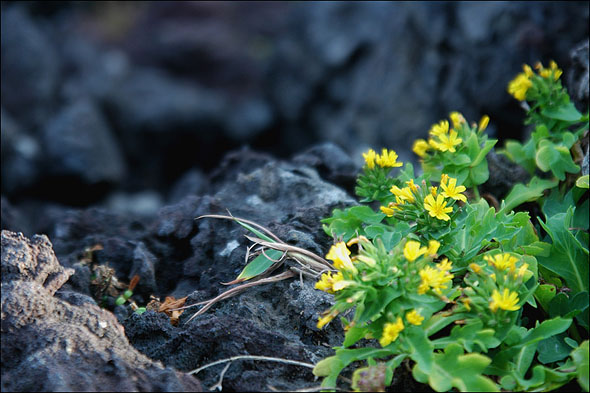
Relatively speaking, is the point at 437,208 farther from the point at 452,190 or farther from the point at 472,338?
the point at 472,338

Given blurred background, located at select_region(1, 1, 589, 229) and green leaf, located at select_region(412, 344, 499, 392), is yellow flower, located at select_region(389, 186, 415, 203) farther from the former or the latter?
blurred background, located at select_region(1, 1, 589, 229)

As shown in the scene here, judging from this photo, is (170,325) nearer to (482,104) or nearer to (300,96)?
A: (482,104)

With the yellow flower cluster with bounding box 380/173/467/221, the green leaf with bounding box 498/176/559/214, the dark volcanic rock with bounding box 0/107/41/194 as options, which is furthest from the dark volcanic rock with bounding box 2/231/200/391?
the dark volcanic rock with bounding box 0/107/41/194

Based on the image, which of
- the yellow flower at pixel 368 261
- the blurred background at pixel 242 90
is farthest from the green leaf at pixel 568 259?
the blurred background at pixel 242 90

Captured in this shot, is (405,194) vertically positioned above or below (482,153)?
below

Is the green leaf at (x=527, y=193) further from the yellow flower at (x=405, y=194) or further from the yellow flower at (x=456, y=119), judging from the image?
the yellow flower at (x=405, y=194)

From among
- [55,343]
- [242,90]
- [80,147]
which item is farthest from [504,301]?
[242,90]
